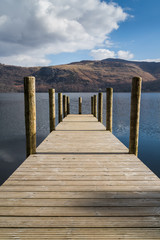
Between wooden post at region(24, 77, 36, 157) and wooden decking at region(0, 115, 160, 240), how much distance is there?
1.77 feet

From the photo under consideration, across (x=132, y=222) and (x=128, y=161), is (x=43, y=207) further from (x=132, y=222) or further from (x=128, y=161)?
(x=128, y=161)

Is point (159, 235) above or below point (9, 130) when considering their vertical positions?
above

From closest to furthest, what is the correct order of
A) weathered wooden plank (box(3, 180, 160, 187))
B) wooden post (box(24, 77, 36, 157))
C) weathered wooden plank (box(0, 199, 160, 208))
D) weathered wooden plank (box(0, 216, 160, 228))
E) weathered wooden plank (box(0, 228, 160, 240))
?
1. weathered wooden plank (box(0, 228, 160, 240))
2. weathered wooden plank (box(0, 216, 160, 228))
3. weathered wooden plank (box(0, 199, 160, 208))
4. weathered wooden plank (box(3, 180, 160, 187))
5. wooden post (box(24, 77, 36, 157))

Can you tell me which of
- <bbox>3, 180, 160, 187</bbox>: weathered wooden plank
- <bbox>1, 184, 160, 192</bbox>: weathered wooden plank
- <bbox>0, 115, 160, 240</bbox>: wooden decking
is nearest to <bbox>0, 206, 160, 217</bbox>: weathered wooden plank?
<bbox>0, 115, 160, 240</bbox>: wooden decking

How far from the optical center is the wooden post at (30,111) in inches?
168

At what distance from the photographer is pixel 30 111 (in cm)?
436

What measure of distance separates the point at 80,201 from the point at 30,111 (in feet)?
8.68

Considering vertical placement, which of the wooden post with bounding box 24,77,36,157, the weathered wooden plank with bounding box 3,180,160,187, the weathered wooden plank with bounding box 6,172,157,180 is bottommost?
the weathered wooden plank with bounding box 6,172,157,180

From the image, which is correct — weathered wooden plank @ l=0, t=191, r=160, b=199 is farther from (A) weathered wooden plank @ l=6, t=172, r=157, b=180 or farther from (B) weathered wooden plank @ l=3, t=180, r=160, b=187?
(A) weathered wooden plank @ l=6, t=172, r=157, b=180

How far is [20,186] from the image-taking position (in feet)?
9.34

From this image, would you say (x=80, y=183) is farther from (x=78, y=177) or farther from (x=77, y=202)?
(x=77, y=202)

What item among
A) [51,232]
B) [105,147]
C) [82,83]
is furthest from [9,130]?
[82,83]

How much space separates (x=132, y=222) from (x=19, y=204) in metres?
1.44

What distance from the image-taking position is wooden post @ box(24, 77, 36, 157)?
168 inches
